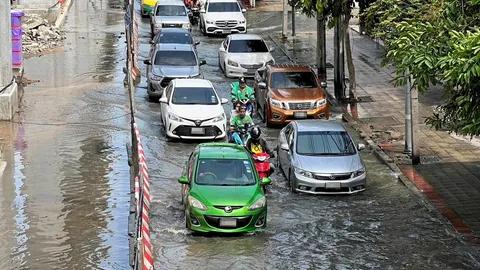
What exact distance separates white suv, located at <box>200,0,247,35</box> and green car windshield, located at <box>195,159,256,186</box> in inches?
1002

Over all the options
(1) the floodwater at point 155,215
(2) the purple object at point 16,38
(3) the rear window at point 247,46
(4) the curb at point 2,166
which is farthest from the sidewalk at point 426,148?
(2) the purple object at point 16,38

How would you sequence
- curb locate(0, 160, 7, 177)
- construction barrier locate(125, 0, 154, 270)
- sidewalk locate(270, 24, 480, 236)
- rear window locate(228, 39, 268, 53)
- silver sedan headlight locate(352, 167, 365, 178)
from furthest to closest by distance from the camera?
rear window locate(228, 39, 268, 53) < curb locate(0, 160, 7, 177) < silver sedan headlight locate(352, 167, 365, 178) < sidewalk locate(270, 24, 480, 236) < construction barrier locate(125, 0, 154, 270)

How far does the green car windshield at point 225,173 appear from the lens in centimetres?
1908

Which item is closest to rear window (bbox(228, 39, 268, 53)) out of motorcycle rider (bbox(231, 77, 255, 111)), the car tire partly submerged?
motorcycle rider (bbox(231, 77, 255, 111))

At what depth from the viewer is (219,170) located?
1938 cm

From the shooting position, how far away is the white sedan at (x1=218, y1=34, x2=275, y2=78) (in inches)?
1389

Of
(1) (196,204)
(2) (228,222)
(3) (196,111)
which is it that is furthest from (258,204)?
(3) (196,111)

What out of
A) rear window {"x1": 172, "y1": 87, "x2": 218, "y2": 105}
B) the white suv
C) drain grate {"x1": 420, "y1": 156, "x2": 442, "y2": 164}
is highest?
the white suv

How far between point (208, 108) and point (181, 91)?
110 cm

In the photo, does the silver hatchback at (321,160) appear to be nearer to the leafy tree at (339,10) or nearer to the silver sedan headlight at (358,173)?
the silver sedan headlight at (358,173)

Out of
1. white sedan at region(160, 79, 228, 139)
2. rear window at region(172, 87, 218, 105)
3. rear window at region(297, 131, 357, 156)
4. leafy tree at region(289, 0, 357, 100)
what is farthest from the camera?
leafy tree at region(289, 0, 357, 100)

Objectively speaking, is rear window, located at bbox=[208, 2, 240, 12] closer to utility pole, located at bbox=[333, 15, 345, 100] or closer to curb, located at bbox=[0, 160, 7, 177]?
utility pole, located at bbox=[333, 15, 345, 100]

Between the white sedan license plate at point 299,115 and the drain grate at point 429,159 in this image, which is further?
the white sedan license plate at point 299,115

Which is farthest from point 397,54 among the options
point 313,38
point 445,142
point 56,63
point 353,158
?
point 313,38
